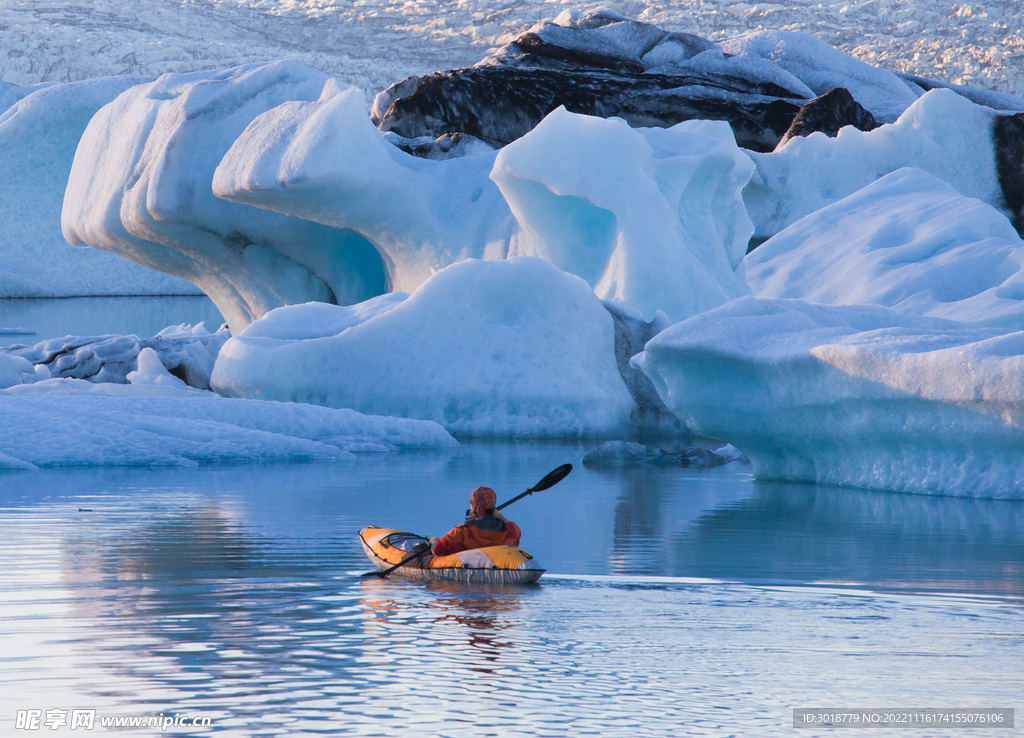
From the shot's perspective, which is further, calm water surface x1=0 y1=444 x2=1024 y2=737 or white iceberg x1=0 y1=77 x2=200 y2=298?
white iceberg x1=0 y1=77 x2=200 y2=298

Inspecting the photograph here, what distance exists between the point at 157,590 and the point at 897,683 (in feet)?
7.59

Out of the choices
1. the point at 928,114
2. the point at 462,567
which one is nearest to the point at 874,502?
the point at 462,567

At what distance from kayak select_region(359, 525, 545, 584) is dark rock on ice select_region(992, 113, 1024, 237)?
16.5m

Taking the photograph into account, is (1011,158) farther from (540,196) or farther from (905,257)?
(540,196)

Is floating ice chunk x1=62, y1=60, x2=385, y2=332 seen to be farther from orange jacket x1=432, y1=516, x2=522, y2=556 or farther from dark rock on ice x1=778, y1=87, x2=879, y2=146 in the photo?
orange jacket x1=432, y1=516, x2=522, y2=556

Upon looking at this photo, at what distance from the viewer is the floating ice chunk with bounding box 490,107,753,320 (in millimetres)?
12703

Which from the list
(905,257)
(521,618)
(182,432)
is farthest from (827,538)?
(905,257)

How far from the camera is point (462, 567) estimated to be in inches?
174

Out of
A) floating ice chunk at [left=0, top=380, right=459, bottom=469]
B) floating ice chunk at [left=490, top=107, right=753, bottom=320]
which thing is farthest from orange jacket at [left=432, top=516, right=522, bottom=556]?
floating ice chunk at [left=490, top=107, right=753, bottom=320]

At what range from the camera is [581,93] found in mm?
25047

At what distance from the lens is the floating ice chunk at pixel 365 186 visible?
41.9 ft

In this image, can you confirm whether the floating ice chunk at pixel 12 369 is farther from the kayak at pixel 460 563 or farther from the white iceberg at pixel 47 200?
the white iceberg at pixel 47 200

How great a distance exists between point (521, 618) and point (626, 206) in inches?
367

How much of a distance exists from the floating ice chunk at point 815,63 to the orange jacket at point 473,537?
25486 millimetres
